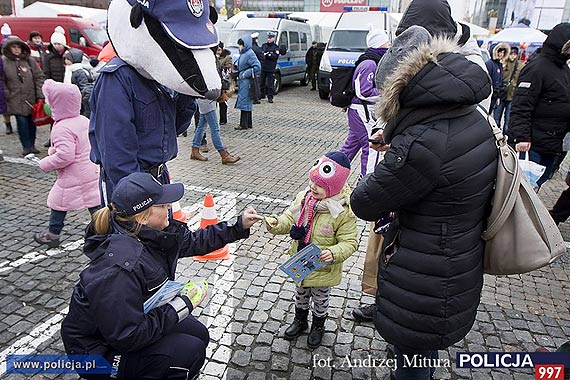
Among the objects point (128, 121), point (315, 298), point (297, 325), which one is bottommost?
point (297, 325)

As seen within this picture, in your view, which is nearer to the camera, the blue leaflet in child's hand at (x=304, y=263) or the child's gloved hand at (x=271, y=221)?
the blue leaflet in child's hand at (x=304, y=263)

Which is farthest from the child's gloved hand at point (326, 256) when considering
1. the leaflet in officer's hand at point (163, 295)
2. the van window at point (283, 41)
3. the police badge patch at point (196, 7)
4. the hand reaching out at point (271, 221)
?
the van window at point (283, 41)

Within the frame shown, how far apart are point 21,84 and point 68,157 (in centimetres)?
427

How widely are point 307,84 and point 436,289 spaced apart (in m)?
17.6

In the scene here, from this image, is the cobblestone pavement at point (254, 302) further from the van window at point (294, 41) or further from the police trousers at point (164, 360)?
the van window at point (294, 41)

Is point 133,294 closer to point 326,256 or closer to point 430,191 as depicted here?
point 326,256

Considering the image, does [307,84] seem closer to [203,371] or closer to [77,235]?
[77,235]

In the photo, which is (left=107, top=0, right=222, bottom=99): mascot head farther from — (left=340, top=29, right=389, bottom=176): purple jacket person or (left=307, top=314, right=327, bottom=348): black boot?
(left=340, top=29, right=389, bottom=176): purple jacket person

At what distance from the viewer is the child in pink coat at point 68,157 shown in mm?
4016

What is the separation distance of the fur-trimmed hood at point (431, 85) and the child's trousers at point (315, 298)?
4.77 feet

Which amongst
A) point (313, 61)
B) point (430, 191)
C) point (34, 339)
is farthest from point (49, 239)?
point (313, 61)

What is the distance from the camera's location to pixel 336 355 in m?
3.06

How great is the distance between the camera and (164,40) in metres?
2.47

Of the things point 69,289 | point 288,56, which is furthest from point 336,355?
point 288,56
